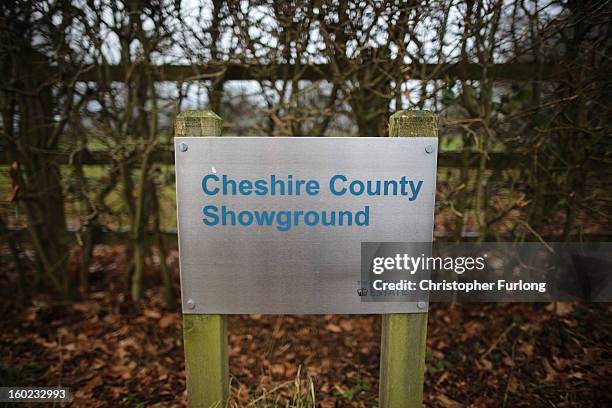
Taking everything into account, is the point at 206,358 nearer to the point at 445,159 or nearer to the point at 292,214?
the point at 292,214

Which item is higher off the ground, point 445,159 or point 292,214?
point 445,159

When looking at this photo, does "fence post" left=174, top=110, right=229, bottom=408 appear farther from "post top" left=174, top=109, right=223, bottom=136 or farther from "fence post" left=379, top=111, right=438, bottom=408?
"fence post" left=379, top=111, right=438, bottom=408

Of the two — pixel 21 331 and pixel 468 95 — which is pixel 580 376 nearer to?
pixel 468 95

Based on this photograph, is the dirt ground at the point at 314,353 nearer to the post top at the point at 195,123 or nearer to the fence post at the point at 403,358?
the fence post at the point at 403,358

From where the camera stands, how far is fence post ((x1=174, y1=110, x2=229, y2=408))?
1.56 metres

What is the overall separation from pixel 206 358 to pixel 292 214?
777 millimetres

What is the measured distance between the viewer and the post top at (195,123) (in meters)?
1.43

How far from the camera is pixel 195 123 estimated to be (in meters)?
1.44

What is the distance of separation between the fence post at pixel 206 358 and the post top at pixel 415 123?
29.9 inches

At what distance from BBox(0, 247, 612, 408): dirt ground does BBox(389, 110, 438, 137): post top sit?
1467mm

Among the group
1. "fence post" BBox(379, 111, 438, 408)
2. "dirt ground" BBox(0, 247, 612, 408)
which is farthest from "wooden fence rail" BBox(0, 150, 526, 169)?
"fence post" BBox(379, 111, 438, 408)

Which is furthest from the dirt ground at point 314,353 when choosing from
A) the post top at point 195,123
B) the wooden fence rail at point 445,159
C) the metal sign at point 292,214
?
the post top at point 195,123

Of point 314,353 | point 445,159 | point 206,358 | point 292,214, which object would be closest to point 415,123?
point 292,214

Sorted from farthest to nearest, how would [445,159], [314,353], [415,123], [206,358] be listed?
[445,159] → [314,353] → [206,358] → [415,123]
